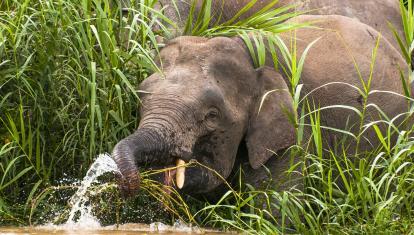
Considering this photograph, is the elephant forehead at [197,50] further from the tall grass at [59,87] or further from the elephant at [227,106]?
the tall grass at [59,87]

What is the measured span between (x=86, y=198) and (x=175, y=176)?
0.58 metres

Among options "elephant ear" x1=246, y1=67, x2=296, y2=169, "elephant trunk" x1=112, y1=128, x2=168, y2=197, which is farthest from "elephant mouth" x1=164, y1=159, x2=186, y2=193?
"elephant ear" x1=246, y1=67, x2=296, y2=169

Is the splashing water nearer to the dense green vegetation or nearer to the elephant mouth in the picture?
the dense green vegetation

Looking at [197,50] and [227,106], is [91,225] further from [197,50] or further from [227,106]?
[197,50]

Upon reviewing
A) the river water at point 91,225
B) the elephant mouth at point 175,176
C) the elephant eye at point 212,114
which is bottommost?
the river water at point 91,225

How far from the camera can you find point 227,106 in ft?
26.4

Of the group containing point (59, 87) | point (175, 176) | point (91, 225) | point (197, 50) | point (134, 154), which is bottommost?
point (91, 225)

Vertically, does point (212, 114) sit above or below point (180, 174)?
above

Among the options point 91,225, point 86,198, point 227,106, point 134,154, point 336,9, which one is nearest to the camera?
point 134,154

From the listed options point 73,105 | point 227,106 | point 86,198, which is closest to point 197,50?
point 227,106

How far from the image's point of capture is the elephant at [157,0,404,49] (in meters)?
9.70

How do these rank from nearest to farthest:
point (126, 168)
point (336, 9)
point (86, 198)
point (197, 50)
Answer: point (126, 168) < point (86, 198) < point (197, 50) < point (336, 9)

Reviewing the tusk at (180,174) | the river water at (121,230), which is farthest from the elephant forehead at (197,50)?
the river water at (121,230)

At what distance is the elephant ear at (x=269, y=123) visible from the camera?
8164 millimetres
